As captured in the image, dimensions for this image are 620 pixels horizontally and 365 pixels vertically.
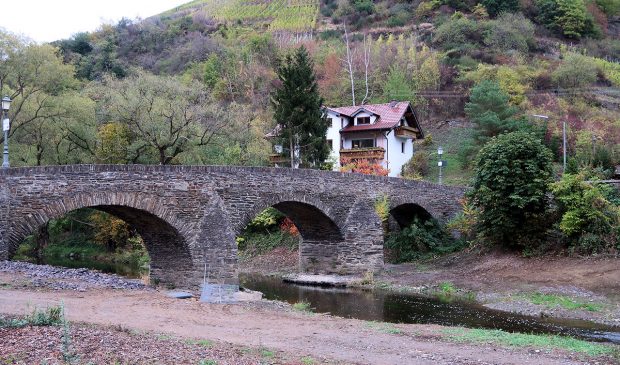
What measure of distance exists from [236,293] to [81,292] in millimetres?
6714

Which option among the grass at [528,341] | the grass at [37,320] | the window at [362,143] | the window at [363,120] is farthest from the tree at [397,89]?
the grass at [37,320]

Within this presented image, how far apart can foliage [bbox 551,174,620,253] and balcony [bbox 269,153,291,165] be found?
60.5 ft

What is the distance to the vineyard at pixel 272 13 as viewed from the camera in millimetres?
94375

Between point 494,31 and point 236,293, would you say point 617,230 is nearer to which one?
point 236,293

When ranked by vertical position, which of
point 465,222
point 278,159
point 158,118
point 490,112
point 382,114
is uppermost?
point 382,114

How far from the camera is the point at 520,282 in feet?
82.0

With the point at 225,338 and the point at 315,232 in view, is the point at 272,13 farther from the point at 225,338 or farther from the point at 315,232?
the point at 225,338

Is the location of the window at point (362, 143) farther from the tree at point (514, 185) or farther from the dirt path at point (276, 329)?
the dirt path at point (276, 329)

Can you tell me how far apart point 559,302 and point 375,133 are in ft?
82.6

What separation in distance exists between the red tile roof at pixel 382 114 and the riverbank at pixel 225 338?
92.8 ft

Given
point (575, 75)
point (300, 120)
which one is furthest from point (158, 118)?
point (575, 75)

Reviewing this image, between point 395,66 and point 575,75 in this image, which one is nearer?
point 575,75

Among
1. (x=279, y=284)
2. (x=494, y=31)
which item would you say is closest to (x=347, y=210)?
(x=279, y=284)

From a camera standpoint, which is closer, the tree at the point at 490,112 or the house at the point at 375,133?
the tree at the point at 490,112
